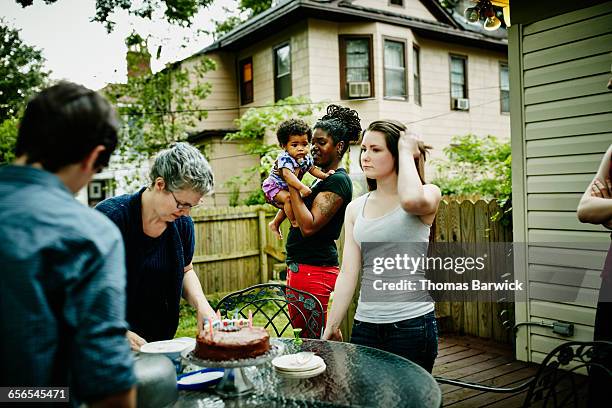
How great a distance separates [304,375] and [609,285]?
5.21ft

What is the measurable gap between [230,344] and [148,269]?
75cm

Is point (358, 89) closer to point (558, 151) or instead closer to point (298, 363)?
point (558, 151)

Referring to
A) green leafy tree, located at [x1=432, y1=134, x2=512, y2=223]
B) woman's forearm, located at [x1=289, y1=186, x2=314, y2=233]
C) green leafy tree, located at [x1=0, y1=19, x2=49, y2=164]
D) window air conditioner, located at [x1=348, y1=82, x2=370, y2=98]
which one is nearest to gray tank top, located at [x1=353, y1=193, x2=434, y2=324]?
woman's forearm, located at [x1=289, y1=186, x2=314, y2=233]

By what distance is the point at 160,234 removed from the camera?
8.13 ft

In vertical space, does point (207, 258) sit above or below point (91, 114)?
below

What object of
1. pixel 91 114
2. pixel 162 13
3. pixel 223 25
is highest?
pixel 223 25

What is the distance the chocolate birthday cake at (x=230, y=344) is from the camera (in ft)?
6.21

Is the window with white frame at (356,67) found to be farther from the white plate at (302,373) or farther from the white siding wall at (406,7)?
the white plate at (302,373)

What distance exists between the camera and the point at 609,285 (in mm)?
2543

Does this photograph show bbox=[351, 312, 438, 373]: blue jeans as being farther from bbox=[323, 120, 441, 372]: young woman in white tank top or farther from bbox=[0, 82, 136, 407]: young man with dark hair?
bbox=[0, 82, 136, 407]: young man with dark hair

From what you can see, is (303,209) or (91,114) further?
(303,209)

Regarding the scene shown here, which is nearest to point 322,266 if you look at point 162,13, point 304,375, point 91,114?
point 304,375

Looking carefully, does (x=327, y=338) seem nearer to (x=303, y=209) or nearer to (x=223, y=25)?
(x=303, y=209)

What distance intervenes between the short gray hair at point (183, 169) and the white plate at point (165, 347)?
0.66 meters
